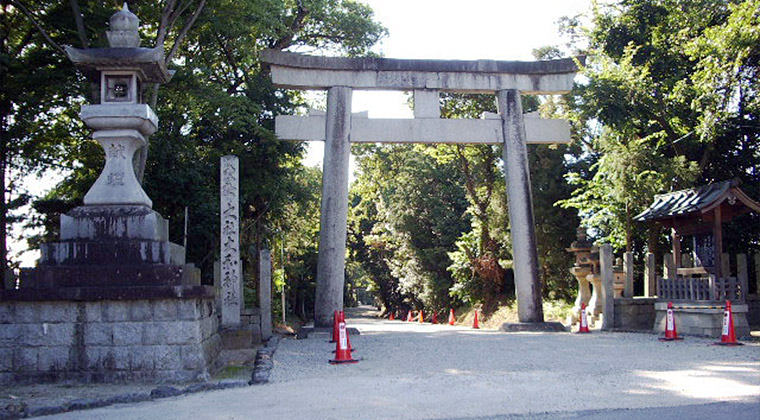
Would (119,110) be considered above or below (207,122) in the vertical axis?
below

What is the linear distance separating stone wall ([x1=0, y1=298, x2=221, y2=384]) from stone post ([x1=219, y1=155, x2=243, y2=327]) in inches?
148

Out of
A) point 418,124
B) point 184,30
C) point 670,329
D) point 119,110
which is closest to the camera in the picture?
point 119,110

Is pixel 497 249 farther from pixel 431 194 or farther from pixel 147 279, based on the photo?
pixel 147 279

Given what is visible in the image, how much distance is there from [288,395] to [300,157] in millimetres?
16197

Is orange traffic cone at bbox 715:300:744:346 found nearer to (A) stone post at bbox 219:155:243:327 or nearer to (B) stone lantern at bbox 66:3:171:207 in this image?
(A) stone post at bbox 219:155:243:327

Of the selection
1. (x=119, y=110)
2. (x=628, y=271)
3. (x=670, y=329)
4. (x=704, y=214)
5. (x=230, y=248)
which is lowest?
(x=670, y=329)

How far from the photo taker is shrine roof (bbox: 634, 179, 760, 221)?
42.2 feet

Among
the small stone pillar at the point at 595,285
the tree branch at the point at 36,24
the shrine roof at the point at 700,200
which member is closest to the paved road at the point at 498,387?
the shrine roof at the point at 700,200

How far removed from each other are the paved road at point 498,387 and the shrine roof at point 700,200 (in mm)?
3423

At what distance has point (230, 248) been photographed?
12211 mm

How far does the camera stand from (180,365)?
815 centimetres

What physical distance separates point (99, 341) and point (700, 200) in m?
11.4

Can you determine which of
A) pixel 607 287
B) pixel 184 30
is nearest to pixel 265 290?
pixel 184 30

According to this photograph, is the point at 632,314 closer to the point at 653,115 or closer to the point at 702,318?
the point at 702,318
